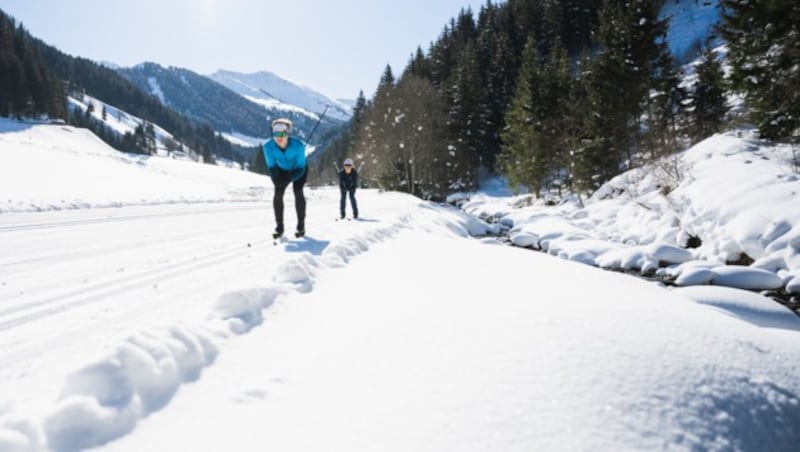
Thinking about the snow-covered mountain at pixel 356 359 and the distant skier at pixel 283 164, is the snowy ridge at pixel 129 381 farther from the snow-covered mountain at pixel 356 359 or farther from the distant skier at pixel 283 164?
the distant skier at pixel 283 164

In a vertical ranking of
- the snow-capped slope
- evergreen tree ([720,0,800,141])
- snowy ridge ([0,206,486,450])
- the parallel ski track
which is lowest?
the parallel ski track

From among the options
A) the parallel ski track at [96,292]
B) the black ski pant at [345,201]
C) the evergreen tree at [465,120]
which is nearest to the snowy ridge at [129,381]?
the parallel ski track at [96,292]

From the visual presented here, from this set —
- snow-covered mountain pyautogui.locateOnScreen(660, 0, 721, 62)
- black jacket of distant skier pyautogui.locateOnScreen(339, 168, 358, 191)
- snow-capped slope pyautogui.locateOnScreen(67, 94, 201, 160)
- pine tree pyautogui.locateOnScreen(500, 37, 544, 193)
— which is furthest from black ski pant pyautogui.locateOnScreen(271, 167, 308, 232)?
snow-capped slope pyautogui.locateOnScreen(67, 94, 201, 160)

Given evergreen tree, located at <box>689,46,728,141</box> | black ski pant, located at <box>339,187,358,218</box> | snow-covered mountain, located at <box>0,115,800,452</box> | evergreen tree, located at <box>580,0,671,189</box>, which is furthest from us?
evergreen tree, located at <box>689,46,728,141</box>

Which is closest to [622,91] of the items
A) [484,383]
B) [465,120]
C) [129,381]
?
[465,120]

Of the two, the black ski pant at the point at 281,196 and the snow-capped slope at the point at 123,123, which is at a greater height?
the snow-capped slope at the point at 123,123

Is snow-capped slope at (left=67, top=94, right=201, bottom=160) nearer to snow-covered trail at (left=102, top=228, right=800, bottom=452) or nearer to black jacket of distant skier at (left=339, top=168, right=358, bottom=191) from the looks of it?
black jacket of distant skier at (left=339, top=168, right=358, bottom=191)

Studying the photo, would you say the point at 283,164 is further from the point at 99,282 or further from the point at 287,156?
the point at 99,282

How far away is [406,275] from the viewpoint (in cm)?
419

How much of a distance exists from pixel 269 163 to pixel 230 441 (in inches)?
217

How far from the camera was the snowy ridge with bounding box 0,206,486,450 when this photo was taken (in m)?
1.34

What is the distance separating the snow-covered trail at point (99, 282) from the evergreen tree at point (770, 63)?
46.1ft

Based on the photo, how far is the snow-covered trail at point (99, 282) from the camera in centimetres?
194

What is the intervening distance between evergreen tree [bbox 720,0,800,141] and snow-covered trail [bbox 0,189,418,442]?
14050mm
